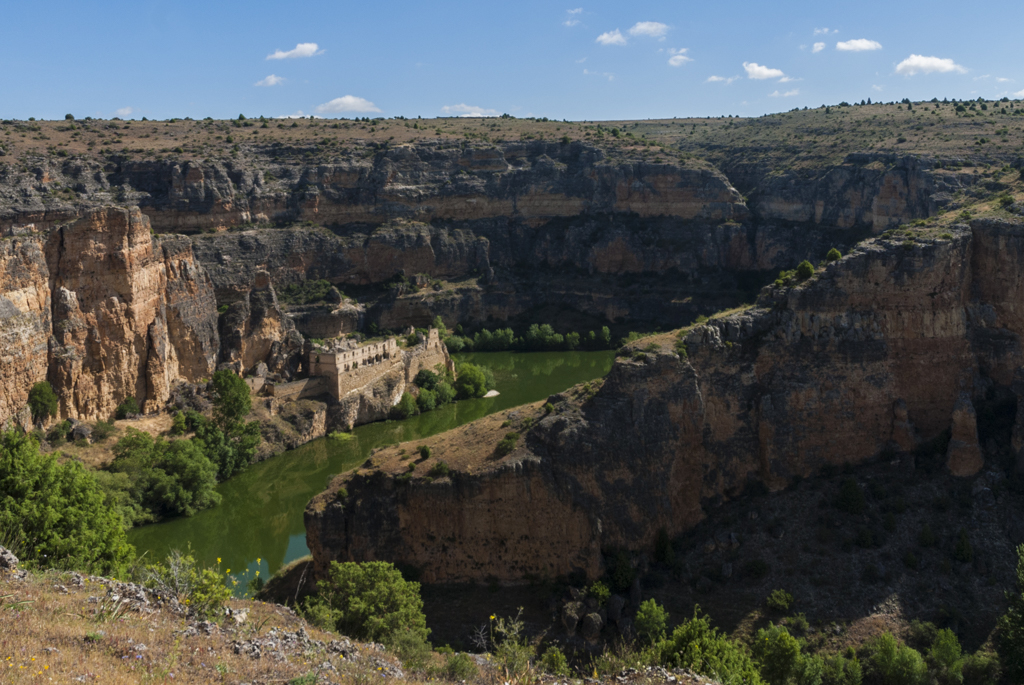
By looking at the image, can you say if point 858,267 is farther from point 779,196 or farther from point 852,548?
point 779,196

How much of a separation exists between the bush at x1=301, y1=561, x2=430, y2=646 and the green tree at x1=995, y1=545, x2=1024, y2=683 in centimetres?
1832

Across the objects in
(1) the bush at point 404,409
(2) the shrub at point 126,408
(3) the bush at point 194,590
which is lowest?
(1) the bush at point 404,409

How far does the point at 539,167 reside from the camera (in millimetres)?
107188

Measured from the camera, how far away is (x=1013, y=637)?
2631cm

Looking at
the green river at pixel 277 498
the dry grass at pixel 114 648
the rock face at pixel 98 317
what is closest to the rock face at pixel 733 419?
the green river at pixel 277 498

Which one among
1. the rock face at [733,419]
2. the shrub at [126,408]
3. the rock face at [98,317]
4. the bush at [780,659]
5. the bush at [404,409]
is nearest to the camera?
the bush at [780,659]

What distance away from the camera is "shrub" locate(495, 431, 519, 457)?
31938 millimetres

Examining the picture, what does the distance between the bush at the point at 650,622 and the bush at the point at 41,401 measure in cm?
3662

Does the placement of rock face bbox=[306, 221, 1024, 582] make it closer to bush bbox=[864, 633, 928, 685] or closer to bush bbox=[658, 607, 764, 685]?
bush bbox=[658, 607, 764, 685]

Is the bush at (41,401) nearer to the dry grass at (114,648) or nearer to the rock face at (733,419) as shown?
the rock face at (733,419)

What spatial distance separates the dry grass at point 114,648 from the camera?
45.2 feet

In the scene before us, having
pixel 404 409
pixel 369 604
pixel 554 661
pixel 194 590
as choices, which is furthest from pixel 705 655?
pixel 404 409

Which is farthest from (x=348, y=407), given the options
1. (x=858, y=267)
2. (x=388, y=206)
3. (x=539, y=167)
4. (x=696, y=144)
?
(x=696, y=144)

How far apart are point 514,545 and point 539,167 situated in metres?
81.6
